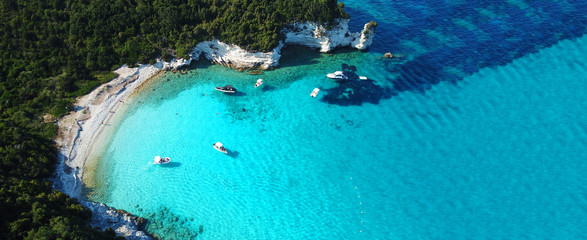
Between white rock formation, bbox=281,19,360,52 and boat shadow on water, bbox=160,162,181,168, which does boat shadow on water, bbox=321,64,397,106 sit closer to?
white rock formation, bbox=281,19,360,52

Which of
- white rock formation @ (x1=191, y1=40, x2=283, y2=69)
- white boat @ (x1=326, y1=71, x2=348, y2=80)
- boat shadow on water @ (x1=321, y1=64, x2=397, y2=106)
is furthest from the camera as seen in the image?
Answer: white rock formation @ (x1=191, y1=40, x2=283, y2=69)

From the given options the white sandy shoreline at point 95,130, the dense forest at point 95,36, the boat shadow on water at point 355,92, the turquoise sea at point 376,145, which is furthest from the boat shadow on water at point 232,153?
the dense forest at point 95,36

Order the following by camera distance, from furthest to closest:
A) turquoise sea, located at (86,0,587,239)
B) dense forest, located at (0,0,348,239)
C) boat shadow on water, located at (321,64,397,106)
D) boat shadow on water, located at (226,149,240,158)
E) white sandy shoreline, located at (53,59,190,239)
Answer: boat shadow on water, located at (321,64,397,106) < dense forest, located at (0,0,348,239) < boat shadow on water, located at (226,149,240,158) < turquoise sea, located at (86,0,587,239) < white sandy shoreline, located at (53,59,190,239)

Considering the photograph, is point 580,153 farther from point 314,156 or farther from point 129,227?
point 129,227

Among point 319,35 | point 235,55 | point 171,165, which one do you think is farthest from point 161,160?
point 319,35

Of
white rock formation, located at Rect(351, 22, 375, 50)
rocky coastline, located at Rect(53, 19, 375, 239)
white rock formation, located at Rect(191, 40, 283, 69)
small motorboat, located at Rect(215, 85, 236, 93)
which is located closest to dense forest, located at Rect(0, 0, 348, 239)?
white rock formation, located at Rect(191, 40, 283, 69)

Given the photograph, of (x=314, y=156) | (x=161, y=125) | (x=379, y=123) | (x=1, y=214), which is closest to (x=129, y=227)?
(x=1, y=214)
